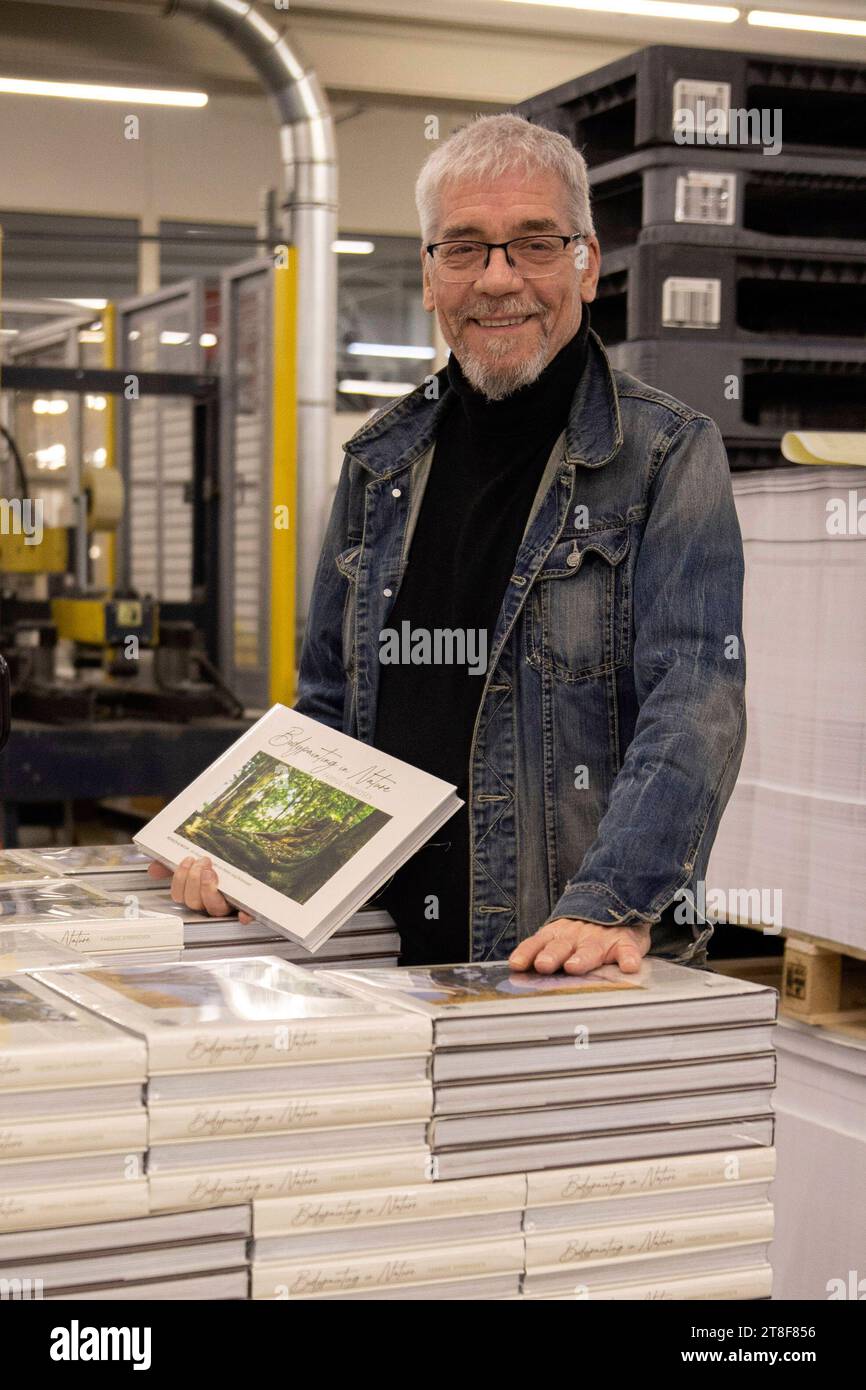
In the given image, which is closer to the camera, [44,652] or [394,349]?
[44,652]

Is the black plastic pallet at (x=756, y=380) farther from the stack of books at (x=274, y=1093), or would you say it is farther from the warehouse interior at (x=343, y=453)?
the stack of books at (x=274, y=1093)

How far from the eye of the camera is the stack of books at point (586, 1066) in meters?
1.34

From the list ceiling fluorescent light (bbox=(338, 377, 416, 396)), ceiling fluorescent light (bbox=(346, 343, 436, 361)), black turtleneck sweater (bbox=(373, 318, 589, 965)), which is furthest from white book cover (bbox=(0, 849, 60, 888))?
ceiling fluorescent light (bbox=(346, 343, 436, 361))

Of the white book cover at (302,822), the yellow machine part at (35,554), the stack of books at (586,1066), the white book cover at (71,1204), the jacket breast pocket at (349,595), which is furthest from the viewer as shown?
the yellow machine part at (35,554)

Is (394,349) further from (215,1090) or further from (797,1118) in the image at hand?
(215,1090)

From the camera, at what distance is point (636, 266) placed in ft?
10.7

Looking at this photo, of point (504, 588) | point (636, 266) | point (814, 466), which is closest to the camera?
point (504, 588)

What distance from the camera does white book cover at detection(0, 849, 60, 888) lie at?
1.91 metres

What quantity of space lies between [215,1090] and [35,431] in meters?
8.34

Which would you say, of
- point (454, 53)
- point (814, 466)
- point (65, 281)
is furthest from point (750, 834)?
point (65, 281)

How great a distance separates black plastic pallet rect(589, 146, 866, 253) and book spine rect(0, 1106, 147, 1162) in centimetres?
248

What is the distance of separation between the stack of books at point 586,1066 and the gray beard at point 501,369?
2.77 ft

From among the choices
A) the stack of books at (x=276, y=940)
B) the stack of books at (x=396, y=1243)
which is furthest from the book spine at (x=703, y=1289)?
the stack of books at (x=276, y=940)
